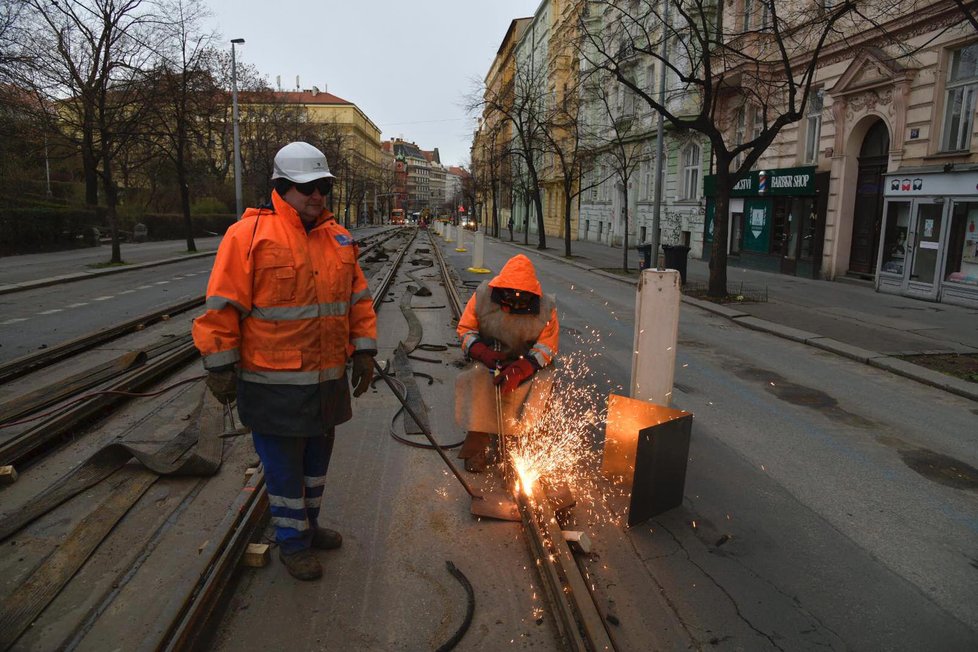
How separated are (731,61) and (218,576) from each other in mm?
19996

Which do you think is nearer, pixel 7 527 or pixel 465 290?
pixel 7 527

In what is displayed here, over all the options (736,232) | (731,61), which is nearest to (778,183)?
(736,232)

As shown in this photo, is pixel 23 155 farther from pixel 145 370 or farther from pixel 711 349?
pixel 711 349

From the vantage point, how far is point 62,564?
10.7 ft

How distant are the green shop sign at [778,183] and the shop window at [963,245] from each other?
217 inches

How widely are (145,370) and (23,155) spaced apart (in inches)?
1032

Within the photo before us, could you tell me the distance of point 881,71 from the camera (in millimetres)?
16031

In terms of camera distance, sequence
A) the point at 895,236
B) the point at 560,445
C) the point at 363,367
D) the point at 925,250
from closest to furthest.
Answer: the point at 363,367 < the point at 560,445 < the point at 925,250 < the point at 895,236

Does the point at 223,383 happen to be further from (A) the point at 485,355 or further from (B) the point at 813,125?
(B) the point at 813,125

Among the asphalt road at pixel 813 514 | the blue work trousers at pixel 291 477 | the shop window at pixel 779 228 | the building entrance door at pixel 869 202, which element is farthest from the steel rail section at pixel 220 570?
the shop window at pixel 779 228

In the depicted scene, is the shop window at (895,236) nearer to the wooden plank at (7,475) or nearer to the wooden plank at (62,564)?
the wooden plank at (62,564)

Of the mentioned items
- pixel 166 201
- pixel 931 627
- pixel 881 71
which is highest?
pixel 881 71

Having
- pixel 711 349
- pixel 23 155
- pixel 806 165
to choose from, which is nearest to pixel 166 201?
pixel 23 155

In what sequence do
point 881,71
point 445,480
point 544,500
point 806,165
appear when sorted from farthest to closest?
point 806,165 → point 881,71 → point 445,480 → point 544,500
